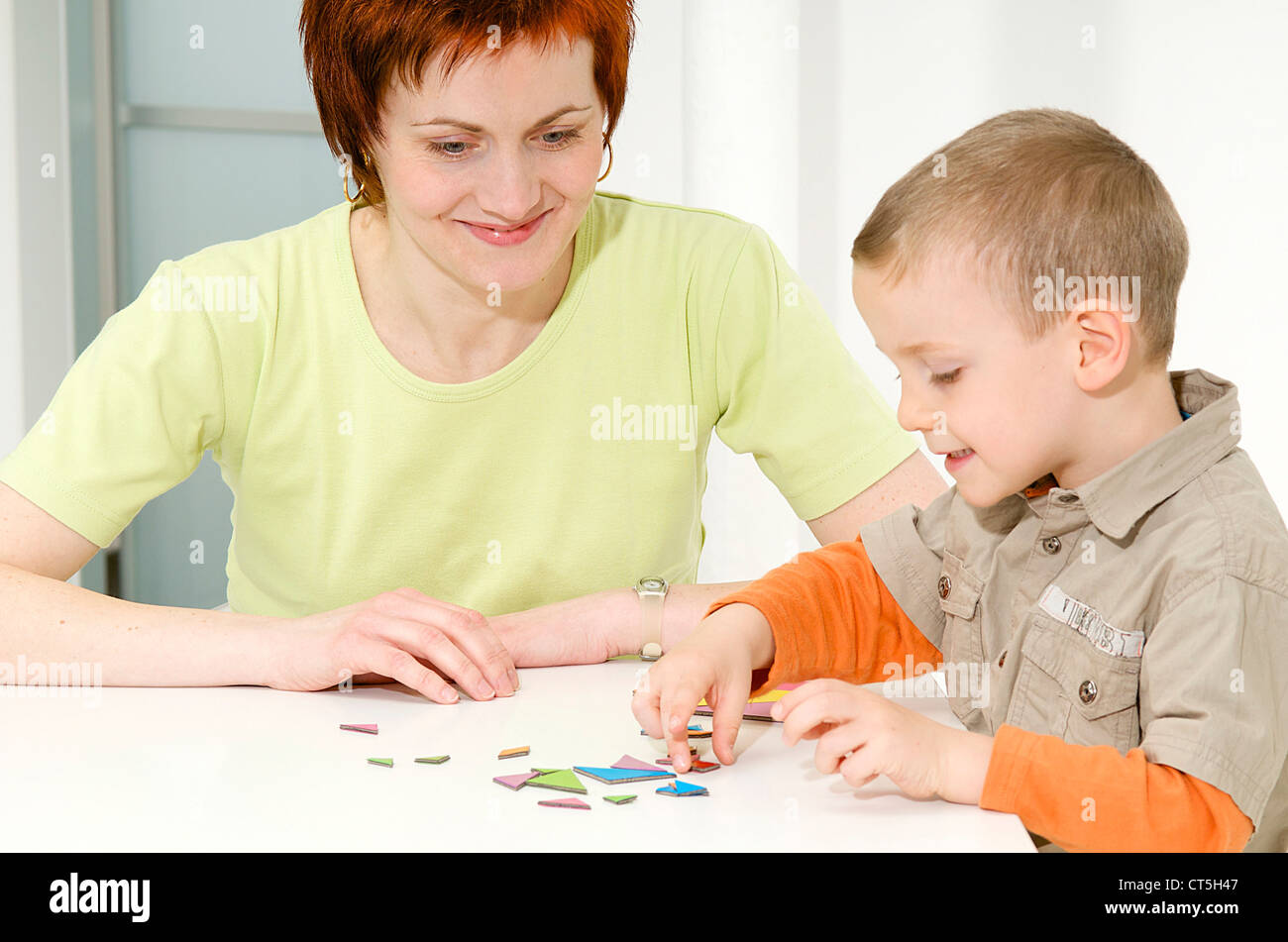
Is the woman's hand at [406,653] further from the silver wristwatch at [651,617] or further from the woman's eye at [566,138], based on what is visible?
the woman's eye at [566,138]

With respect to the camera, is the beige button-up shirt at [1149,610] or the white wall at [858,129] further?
the white wall at [858,129]

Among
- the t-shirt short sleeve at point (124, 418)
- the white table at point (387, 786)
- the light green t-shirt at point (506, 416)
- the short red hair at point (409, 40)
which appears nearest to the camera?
the white table at point (387, 786)

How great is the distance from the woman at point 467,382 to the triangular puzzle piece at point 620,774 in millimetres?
308

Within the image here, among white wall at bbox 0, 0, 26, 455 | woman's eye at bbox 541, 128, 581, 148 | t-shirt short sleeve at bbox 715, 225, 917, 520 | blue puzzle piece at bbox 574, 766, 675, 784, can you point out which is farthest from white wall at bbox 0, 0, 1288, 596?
blue puzzle piece at bbox 574, 766, 675, 784

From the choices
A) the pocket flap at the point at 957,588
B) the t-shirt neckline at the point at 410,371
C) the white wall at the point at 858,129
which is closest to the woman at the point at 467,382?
the t-shirt neckline at the point at 410,371

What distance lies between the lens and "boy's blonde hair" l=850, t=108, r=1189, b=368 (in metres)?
0.92

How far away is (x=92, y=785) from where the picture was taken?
850mm

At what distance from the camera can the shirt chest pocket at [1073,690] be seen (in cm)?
88

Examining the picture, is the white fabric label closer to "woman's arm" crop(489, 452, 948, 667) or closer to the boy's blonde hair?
the boy's blonde hair

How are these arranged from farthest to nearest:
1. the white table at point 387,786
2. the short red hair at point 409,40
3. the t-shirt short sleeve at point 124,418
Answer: the t-shirt short sleeve at point 124,418 < the short red hair at point 409,40 < the white table at point 387,786

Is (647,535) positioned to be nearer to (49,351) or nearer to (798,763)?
(798,763)

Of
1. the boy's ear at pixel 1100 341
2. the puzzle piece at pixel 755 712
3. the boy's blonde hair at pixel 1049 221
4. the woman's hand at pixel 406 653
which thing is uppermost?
the boy's blonde hair at pixel 1049 221
